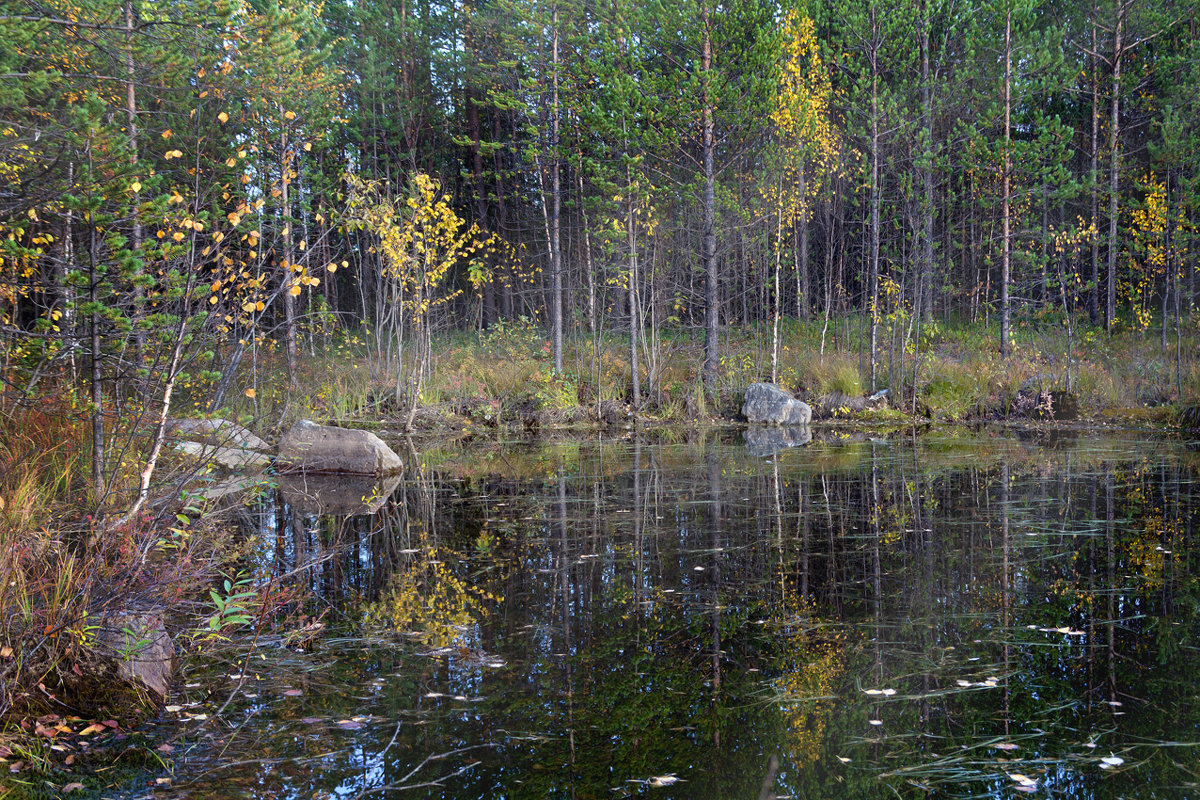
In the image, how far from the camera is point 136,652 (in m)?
3.67

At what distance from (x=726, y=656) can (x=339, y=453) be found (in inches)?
322

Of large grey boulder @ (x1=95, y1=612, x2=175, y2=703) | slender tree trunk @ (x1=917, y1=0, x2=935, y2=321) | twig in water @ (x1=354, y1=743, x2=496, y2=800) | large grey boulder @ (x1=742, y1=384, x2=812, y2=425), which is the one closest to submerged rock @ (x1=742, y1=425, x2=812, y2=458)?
large grey boulder @ (x1=742, y1=384, x2=812, y2=425)

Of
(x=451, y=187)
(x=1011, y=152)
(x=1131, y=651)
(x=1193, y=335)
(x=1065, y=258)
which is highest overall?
(x=451, y=187)

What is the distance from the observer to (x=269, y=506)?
904cm

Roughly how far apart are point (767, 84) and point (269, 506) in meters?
13.8

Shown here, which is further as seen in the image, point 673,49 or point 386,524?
point 673,49

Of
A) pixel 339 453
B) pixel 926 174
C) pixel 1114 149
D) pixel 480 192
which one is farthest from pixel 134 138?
pixel 1114 149

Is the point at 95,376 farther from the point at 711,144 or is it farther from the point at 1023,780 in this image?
the point at 711,144

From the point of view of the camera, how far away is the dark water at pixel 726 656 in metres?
3.03

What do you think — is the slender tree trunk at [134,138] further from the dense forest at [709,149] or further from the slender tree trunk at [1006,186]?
the slender tree trunk at [1006,186]

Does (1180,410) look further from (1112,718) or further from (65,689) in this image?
(65,689)

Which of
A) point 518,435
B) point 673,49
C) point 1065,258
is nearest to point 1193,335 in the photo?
point 1065,258

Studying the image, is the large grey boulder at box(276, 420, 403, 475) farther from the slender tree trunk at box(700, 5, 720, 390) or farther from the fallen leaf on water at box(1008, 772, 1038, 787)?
the slender tree trunk at box(700, 5, 720, 390)

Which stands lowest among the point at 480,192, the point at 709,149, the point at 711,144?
the point at 709,149
